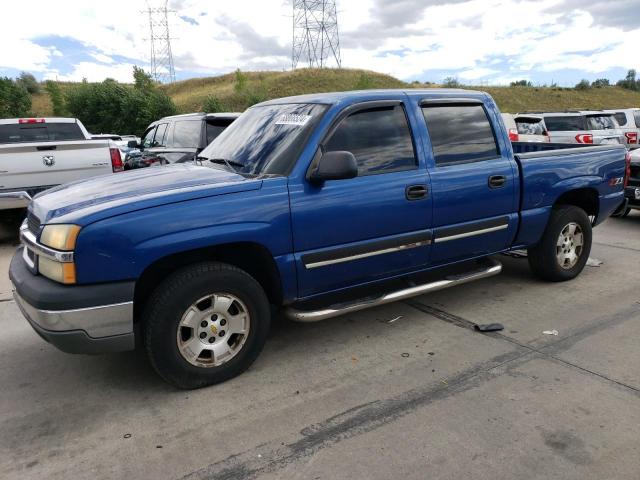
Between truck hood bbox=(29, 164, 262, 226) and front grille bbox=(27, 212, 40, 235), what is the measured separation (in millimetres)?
41

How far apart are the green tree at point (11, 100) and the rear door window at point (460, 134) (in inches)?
1641

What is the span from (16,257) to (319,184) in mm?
2180

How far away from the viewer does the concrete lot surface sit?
8.49 ft

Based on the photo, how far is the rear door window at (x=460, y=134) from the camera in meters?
4.13

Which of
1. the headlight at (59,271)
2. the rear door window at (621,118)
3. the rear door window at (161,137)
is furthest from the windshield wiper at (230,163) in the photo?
the rear door window at (621,118)

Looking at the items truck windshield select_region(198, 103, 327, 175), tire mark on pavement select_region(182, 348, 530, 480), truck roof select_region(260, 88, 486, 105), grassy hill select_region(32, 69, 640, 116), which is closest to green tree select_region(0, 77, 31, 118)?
grassy hill select_region(32, 69, 640, 116)

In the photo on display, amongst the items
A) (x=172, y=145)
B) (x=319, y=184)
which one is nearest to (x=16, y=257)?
(x=319, y=184)

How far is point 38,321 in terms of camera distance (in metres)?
2.94

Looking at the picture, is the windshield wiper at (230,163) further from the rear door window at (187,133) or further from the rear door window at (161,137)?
the rear door window at (161,137)

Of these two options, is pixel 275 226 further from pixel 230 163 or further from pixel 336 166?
pixel 230 163

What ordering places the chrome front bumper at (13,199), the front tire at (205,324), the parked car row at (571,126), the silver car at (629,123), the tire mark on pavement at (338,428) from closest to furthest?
1. the tire mark on pavement at (338,428)
2. the front tire at (205,324)
3. the chrome front bumper at (13,199)
4. the parked car row at (571,126)
5. the silver car at (629,123)


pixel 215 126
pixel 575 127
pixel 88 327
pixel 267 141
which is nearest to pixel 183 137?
pixel 215 126

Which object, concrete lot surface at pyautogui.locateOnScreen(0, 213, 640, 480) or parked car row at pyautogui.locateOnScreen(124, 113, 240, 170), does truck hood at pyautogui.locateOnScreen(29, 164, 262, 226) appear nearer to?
concrete lot surface at pyautogui.locateOnScreen(0, 213, 640, 480)

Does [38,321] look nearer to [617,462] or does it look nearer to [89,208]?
[89,208]
